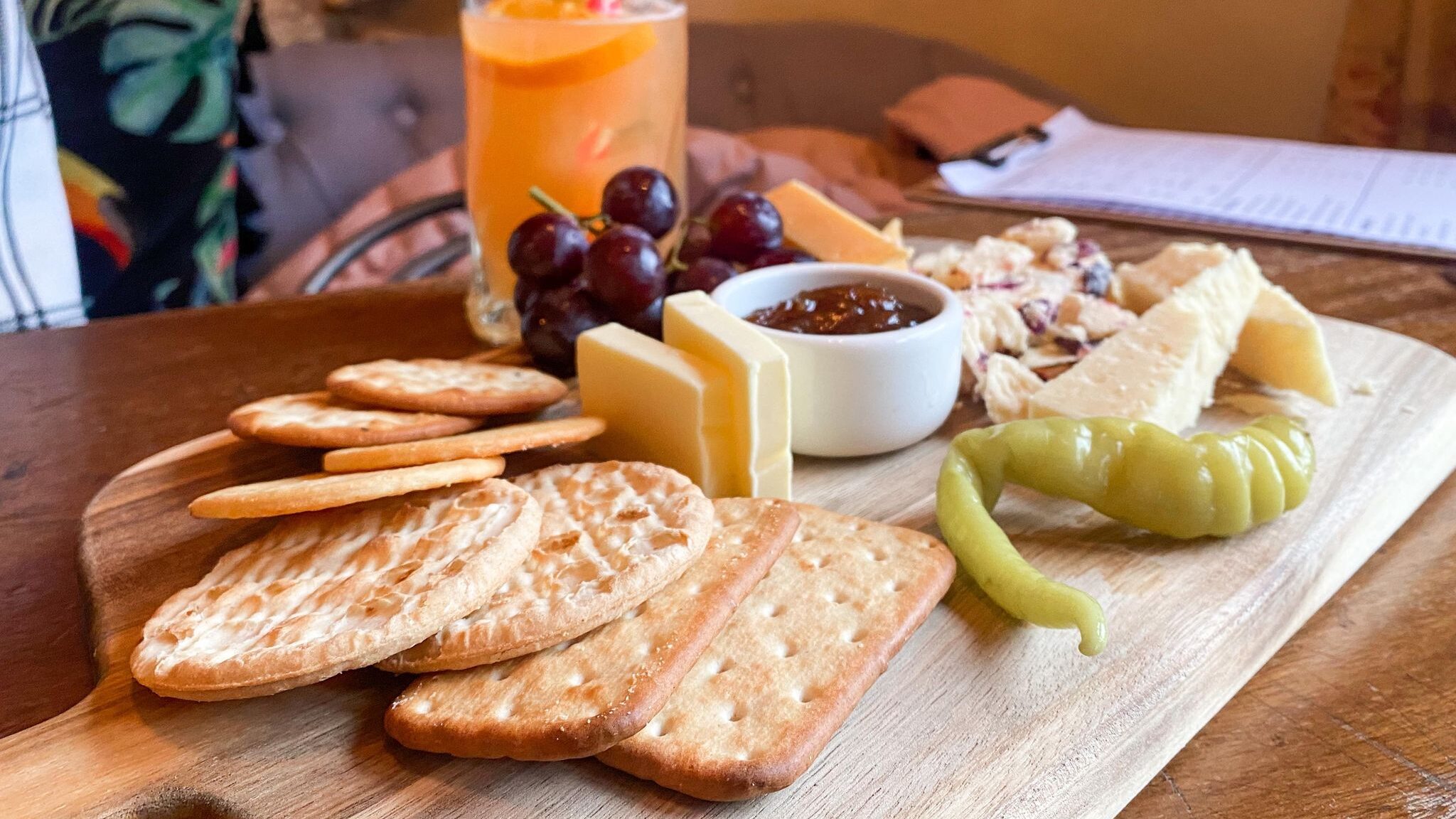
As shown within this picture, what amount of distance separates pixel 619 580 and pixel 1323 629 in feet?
1.99

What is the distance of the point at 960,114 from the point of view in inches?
116

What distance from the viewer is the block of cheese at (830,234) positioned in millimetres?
1359

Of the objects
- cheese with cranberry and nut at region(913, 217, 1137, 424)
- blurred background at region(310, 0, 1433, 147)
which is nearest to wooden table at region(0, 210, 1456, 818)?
cheese with cranberry and nut at region(913, 217, 1137, 424)

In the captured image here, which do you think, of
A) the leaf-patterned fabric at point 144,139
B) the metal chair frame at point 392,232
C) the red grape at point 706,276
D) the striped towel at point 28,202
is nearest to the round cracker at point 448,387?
the red grape at point 706,276

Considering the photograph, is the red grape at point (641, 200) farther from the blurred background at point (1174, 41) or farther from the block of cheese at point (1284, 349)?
the blurred background at point (1174, 41)

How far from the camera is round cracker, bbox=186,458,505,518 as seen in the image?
775mm

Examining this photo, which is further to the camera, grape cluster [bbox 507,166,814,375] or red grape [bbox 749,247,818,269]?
red grape [bbox 749,247,818,269]

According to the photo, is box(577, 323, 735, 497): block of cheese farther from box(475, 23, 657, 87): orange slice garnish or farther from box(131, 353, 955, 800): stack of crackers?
box(475, 23, 657, 87): orange slice garnish

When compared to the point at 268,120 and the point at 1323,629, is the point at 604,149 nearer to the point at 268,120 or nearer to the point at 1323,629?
the point at 1323,629

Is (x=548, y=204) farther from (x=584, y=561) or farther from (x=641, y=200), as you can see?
(x=584, y=561)

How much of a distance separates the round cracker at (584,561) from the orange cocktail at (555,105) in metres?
0.58

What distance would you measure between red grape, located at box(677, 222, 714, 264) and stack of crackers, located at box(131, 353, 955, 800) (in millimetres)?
507

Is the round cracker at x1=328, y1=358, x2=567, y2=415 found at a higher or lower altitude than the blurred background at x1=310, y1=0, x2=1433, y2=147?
lower

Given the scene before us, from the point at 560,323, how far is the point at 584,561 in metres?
0.52
